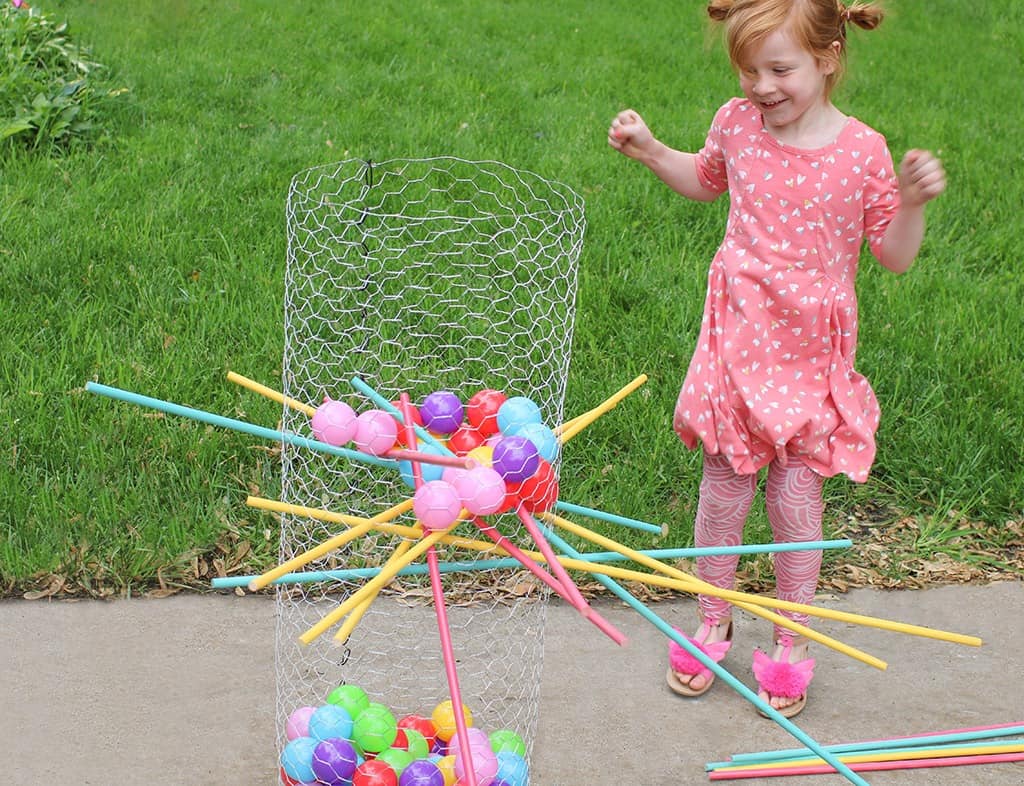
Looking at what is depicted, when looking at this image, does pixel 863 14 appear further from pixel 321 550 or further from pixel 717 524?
pixel 321 550

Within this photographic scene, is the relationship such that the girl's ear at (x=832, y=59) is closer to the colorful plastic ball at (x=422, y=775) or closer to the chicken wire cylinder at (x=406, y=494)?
the chicken wire cylinder at (x=406, y=494)

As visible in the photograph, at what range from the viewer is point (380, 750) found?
7.09 feet

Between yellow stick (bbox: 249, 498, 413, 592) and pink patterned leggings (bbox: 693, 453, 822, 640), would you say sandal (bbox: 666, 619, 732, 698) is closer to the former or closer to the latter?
pink patterned leggings (bbox: 693, 453, 822, 640)

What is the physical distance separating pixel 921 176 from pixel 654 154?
1.75 feet

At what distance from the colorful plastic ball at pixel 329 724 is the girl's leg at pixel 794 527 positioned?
0.83 m

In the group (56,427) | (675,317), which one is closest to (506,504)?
(56,427)

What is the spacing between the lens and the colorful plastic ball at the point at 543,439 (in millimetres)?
1822

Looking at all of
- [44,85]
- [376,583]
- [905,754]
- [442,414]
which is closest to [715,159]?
[442,414]

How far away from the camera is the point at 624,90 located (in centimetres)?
551

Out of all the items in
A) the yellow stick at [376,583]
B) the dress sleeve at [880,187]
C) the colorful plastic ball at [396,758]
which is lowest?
the colorful plastic ball at [396,758]

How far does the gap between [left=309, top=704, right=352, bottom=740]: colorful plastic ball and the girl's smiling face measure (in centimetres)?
123

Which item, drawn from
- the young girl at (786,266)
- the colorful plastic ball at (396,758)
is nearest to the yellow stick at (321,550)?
the colorful plastic ball at (396,758)

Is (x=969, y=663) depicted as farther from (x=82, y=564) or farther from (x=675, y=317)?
(x=82, y=564)

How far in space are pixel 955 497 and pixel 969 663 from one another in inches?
22.8
